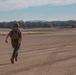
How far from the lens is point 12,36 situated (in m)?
15.4

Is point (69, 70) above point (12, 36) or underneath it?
underneath

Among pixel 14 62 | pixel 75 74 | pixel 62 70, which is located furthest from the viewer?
pixel 14 62

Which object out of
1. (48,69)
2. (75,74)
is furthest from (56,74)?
(48,69)

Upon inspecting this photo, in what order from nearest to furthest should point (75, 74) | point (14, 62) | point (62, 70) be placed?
point (75, 74) < point (62, 70) < point (14, 62)

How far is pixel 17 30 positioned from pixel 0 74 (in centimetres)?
423

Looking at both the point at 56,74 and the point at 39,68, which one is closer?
the point at 56,74

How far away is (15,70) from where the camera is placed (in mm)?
12531

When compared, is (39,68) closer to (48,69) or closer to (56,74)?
(48,69)

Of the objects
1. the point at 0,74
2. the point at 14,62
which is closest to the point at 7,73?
the point at 0,74

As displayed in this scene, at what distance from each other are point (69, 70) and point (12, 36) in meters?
3.97

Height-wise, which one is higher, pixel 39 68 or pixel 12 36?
pixel 12 36

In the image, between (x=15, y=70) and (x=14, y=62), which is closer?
(x=15, y=70)

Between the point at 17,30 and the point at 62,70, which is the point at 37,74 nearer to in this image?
the point at 62,70

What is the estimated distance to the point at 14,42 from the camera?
610 inches
